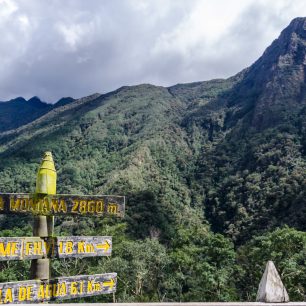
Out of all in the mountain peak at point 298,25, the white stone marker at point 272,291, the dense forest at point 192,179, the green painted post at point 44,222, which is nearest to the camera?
the white stone marker at point 272,291

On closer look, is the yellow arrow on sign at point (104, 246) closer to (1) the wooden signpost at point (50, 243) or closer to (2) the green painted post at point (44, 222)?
(1) the wooden signpost at point (50, 243)

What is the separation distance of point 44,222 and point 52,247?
1.19 feet

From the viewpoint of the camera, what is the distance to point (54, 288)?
18.0ft

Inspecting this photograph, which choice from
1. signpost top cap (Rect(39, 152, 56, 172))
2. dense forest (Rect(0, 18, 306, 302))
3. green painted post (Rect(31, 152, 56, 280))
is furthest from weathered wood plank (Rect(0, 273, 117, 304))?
dense forest (Rect(0, 18, 306, 302))

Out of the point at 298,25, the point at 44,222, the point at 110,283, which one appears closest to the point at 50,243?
the point at 44,222

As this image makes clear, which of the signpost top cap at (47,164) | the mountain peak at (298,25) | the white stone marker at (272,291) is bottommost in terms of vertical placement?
the white stone marker at (272,291)

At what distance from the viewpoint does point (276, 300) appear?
3865 millimetres

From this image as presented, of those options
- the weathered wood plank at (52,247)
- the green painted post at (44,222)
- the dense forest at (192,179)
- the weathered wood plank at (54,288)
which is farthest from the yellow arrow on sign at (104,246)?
the dense forest at (192,179)

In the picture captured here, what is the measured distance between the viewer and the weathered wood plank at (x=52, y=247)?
5.22 m

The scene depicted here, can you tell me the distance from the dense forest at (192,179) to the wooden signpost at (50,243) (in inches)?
990

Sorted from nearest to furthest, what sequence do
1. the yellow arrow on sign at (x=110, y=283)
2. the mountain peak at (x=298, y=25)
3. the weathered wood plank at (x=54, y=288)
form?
the weathered wood plank at (x=54, y=288), the yellow arrow on sign at (x=110, y=283), the mountain peak at (x=298, y=25)

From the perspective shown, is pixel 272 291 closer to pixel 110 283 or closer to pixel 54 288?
pixel 110 283

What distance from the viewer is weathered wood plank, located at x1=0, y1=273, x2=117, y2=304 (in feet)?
16.8

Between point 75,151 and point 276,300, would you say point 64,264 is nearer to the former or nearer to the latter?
point 276,300
